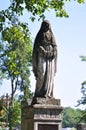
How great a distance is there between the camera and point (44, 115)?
44.9ft

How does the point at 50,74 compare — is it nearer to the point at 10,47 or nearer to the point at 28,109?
the point at 28,109

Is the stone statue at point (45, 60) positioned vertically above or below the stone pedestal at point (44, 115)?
above

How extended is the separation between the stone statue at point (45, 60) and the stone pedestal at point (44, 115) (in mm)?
294

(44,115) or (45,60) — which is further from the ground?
(45,60)

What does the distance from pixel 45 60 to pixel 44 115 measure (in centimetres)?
175

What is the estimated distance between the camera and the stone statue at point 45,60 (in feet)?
46.6

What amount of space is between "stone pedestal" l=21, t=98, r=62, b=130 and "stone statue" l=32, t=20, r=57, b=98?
0.96 feet

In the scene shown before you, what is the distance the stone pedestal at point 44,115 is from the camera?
1362 centimetres

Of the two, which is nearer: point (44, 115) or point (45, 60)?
point (44, 115)

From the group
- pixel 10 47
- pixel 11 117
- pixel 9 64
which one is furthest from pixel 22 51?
pixel 9 64

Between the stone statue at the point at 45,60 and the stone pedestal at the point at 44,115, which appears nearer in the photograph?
the stone pedestal at the point at 44,115

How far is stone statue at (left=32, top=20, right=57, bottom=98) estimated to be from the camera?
1422cm

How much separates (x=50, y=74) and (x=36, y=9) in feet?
9.40

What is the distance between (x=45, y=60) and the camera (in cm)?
1455
